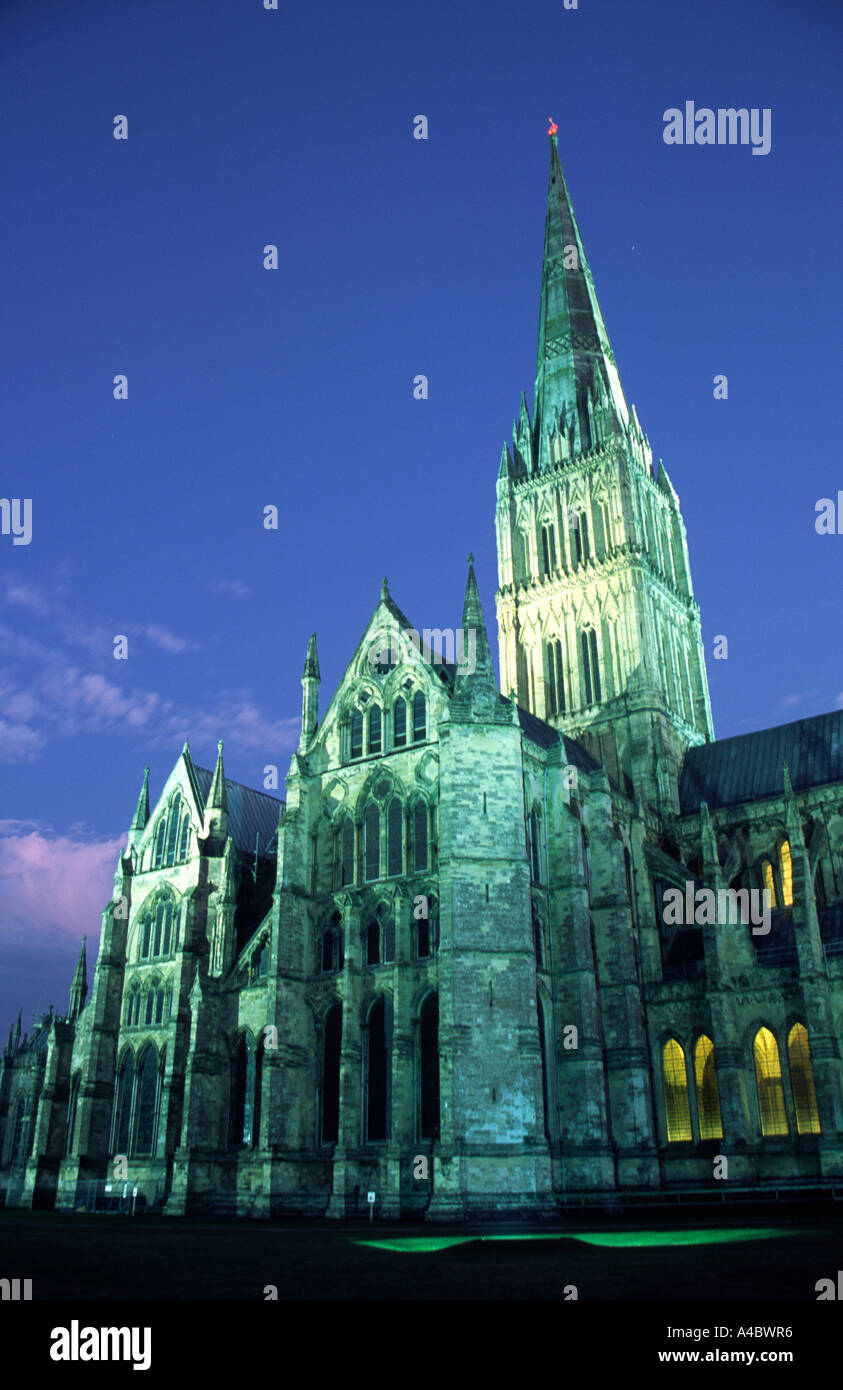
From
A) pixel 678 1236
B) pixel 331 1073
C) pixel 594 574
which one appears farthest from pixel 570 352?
pixel 678 1236

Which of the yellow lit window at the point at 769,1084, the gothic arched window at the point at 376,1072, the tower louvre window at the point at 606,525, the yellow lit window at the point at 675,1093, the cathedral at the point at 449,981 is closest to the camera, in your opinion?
the cathedral at the point at 449,981

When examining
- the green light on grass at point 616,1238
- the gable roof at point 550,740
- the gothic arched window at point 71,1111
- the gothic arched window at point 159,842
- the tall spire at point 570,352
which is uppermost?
the tall spire at point 570,352

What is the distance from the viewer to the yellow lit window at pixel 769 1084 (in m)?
38.1

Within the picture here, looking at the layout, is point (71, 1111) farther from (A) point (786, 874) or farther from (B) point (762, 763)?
(B) point (762, 763)

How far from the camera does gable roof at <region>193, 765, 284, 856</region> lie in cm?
5369

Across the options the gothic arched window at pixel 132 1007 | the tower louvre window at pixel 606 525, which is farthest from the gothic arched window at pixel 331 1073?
the tower louvre window at pixel 606 525

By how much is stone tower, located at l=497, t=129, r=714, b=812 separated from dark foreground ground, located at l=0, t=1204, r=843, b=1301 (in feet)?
110

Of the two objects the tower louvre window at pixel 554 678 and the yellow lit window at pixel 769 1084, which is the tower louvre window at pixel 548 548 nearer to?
the tower louvre window at pixel 554 678

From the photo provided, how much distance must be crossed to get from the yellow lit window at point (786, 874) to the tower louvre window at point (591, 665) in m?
15.0

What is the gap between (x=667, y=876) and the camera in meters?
47.6
